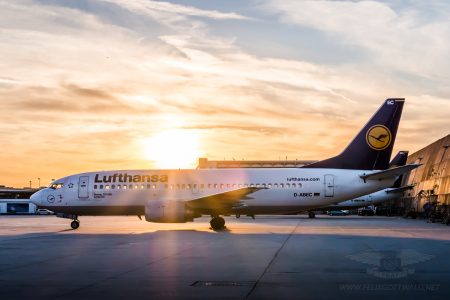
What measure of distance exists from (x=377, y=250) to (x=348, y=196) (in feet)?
55.8

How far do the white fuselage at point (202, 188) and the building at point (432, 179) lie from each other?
26838mm

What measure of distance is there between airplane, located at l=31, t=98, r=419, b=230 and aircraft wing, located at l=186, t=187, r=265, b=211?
7 centimetres

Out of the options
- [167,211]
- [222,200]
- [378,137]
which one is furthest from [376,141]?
[167,211]

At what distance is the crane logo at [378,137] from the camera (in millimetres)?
38594

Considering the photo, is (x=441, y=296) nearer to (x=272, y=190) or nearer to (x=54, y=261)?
(x=54, y=261)

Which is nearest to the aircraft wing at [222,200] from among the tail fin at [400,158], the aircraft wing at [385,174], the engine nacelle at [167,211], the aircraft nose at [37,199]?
the engine nacelle at [167,211]

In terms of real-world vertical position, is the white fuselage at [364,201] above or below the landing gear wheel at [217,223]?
above

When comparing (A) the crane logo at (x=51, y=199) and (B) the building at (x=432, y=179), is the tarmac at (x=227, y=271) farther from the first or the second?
(B) the building at (x=432, y=179)

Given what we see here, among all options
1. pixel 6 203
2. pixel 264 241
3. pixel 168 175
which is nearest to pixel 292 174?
pixel 168 175

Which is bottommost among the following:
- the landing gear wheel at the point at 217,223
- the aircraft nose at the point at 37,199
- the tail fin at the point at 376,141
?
the landing gear wheel at the point at 217,223

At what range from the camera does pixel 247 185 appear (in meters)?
37.9

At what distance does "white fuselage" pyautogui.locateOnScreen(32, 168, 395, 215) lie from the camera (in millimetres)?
37562

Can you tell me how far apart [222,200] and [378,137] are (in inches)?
436

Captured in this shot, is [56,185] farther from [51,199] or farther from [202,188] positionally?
[202,188]
